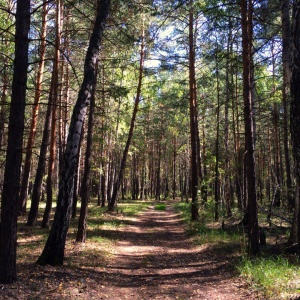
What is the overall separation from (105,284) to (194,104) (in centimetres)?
1139

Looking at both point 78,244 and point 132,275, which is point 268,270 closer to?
point 132,275

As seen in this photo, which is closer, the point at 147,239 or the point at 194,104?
the point at 147,239

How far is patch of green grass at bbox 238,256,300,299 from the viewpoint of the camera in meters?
5.05

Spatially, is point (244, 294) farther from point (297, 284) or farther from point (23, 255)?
point (23, 255)

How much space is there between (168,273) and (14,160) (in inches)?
181

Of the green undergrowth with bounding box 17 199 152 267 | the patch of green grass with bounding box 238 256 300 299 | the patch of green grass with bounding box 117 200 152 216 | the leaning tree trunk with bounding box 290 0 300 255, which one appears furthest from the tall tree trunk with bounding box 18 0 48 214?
the leaning tree trunk with bounding box 290 0 300 255

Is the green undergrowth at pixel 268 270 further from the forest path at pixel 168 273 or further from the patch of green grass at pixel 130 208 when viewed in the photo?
the patch of green grass at pixel 130 208

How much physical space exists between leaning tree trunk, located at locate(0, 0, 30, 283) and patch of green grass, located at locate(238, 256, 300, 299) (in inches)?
178

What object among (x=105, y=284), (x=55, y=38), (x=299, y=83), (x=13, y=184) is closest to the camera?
(x=299, y=83)

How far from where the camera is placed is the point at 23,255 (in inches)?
311

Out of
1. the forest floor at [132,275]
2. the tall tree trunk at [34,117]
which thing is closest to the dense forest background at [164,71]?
the tall tree trunk at [34,117]

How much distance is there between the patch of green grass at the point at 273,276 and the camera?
505 cm

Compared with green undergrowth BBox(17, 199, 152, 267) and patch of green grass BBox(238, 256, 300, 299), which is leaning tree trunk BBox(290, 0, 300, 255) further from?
green undergrowth BBox(17, 199, 152, 267)

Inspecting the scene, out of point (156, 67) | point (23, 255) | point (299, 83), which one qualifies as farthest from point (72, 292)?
point (156, 67)
